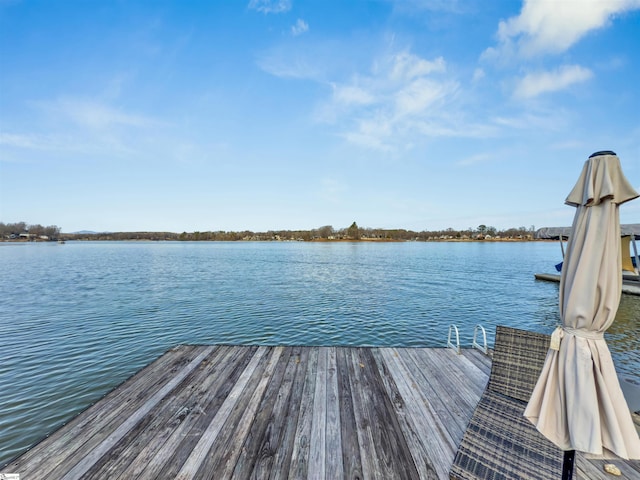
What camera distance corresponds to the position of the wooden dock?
7.05ft

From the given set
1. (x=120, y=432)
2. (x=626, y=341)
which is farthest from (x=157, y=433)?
(x=626, y=341)

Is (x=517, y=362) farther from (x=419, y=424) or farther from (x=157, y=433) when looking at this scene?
(x=157, y=433)

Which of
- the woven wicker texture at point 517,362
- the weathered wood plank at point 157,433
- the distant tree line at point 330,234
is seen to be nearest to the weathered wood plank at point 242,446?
the weathered wood plank at point 157,433

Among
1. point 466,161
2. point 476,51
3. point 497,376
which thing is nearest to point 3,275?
point 497,376

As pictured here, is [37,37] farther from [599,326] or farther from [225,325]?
[599,326]

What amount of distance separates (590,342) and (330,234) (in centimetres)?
9528

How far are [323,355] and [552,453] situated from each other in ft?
10.3

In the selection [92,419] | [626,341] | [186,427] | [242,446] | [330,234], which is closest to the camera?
[242,446]

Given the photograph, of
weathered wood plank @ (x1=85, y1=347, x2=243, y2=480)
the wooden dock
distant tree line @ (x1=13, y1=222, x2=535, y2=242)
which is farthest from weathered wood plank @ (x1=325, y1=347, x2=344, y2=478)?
distant tree line @ (x1=13, y1=222, x2=535, y2=242)

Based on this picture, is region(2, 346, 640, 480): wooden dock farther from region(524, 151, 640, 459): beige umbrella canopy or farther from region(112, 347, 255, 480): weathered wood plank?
region(524, 151, 640, 459): beige umbrella canopy

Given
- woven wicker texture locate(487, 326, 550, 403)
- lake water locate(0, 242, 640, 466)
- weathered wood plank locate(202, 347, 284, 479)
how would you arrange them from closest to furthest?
weathered wood plank locate(202, 347, 284, 479)
woven wicker texture locate(487, 326, 550, 403)
lake water locate(0, 242, 640, 466)

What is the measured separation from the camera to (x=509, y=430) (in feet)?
7.42

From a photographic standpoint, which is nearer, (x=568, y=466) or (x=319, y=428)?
(x=568, y=466)

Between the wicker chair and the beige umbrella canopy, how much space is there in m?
0.63
